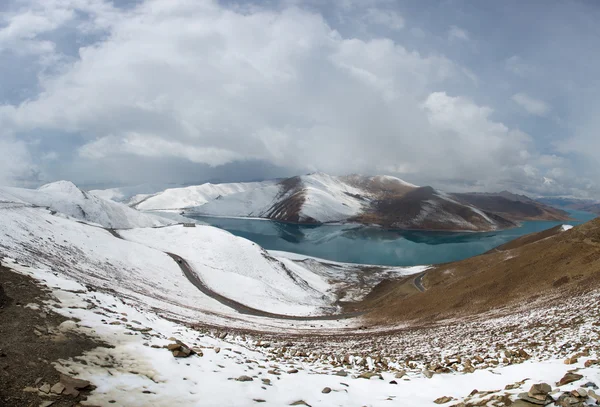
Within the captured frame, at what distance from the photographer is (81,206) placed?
12594 centimetres

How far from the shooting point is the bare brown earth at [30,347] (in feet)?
21.6

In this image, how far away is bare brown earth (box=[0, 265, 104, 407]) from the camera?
6598mm

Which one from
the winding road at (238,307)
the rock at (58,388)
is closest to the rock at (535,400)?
the rock at (58,388)

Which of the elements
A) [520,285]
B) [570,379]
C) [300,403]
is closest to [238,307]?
[520,285]

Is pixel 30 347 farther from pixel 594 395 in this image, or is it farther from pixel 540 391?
pixel 594 395

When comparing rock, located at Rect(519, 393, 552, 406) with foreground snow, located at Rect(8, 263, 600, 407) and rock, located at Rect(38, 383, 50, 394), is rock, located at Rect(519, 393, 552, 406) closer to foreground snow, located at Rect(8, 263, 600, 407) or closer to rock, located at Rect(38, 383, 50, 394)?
foreground snow, located at Rect(8, 263, 600, 407)

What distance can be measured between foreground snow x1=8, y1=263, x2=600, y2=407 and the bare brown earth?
408mm

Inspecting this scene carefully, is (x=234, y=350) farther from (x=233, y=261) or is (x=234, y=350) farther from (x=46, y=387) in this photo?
(x=233, y=261)

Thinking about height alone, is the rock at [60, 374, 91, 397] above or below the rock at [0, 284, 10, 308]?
below

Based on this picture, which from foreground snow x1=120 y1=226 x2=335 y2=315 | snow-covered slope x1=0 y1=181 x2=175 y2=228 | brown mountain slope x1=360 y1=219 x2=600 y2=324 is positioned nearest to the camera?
brown mountain slope x1=360 y1=219 x2=600 y2=324

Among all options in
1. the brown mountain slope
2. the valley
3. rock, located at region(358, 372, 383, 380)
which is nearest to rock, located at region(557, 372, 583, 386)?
Result: the valley

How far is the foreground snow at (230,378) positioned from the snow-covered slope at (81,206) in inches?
4850

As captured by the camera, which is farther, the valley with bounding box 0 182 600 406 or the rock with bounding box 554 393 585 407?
the valley with bounding box 0 182 600 406

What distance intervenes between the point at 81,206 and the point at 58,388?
144705 mm
